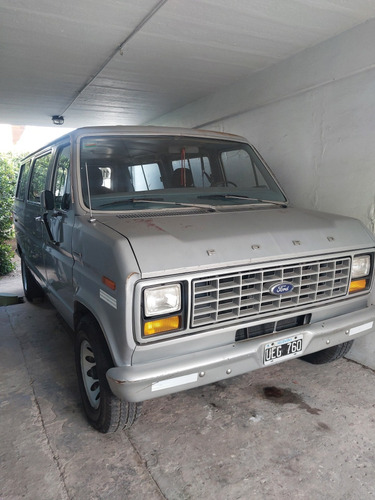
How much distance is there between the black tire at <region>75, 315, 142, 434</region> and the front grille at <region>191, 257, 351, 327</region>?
0.70 meters


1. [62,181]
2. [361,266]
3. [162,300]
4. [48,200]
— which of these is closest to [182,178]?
[62,181]

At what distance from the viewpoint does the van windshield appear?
2.99 m

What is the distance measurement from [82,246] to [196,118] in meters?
4.46

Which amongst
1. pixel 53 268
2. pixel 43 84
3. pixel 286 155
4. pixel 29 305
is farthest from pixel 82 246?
pixel 43 84

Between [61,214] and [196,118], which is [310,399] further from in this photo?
[196,118]

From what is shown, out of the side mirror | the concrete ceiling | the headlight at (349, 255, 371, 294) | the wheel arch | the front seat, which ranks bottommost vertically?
the wheel arch

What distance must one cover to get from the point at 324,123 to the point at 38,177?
3.36 m

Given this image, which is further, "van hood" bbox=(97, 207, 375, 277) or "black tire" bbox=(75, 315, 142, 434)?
"black tire" bbox=(75, 315, 142, 434)

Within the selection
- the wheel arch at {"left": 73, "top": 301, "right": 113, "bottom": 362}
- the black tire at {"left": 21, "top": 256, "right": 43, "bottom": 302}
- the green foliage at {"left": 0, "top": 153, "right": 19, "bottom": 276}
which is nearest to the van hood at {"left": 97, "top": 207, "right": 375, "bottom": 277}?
the wheel arch at {"left": 73, "top": 301, "right": 113, "bottom": 362}

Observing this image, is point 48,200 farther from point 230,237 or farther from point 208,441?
point 208,441

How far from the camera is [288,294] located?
2.60 metres

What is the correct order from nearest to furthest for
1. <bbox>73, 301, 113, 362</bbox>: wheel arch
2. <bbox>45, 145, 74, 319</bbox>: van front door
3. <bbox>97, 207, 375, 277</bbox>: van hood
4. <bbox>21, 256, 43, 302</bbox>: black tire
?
<bbox>97, 207, 375, 277</bbox>: van hood
<bbox>73, 301, 113, 362</bbox>: wheel arch
<bbox>45, 145, 74, 319</bbox>: van front door
<bbox>21, 256, 43, 302</bbox>: black tire

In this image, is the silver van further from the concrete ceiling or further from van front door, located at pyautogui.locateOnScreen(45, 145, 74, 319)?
the concrete ceiling

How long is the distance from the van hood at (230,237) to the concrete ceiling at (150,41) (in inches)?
72.9
